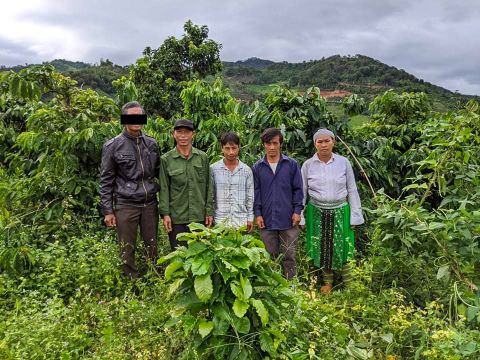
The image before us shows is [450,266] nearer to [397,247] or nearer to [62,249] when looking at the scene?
[397,247]

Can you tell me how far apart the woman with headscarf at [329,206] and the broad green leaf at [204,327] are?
1670mm

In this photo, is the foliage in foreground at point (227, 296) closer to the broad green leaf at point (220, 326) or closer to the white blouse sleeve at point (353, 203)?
the broad green leaf at point (220, 326)

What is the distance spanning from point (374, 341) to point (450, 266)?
2.29 ft

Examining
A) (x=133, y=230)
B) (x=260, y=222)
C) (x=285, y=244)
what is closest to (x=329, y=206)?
(x=285, y=244)

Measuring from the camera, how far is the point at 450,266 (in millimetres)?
2695

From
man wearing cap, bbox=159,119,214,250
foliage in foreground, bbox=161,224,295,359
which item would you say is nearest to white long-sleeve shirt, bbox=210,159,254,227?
man wearing cap, bbox=159,119,214,250

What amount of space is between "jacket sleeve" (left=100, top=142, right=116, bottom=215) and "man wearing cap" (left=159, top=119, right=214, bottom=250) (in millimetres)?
396

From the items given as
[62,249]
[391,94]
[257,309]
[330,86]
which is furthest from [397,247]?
[330,86]

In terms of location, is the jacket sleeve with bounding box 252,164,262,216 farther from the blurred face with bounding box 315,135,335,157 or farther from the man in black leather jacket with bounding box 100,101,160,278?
the man in black leather jacket with bounding box 100,101,160,278

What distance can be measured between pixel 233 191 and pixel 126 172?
0.87 m

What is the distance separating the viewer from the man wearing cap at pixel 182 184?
11.1 ft

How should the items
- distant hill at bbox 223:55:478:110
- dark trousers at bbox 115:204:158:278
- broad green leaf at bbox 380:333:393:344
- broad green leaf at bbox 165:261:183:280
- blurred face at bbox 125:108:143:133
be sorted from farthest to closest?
1. distant hill at bbox 223:55:478:110
2. dark trousers at bbox 115:204:158:278
3. blurred face at bbox 125:108:143:133
4. broad green leaf at bbox 380:333:393:344
5. broad green leaf at bbox 165:261:183:280

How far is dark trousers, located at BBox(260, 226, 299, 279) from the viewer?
3.51m

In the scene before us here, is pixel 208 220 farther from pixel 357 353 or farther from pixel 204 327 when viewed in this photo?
pixel 357 353
